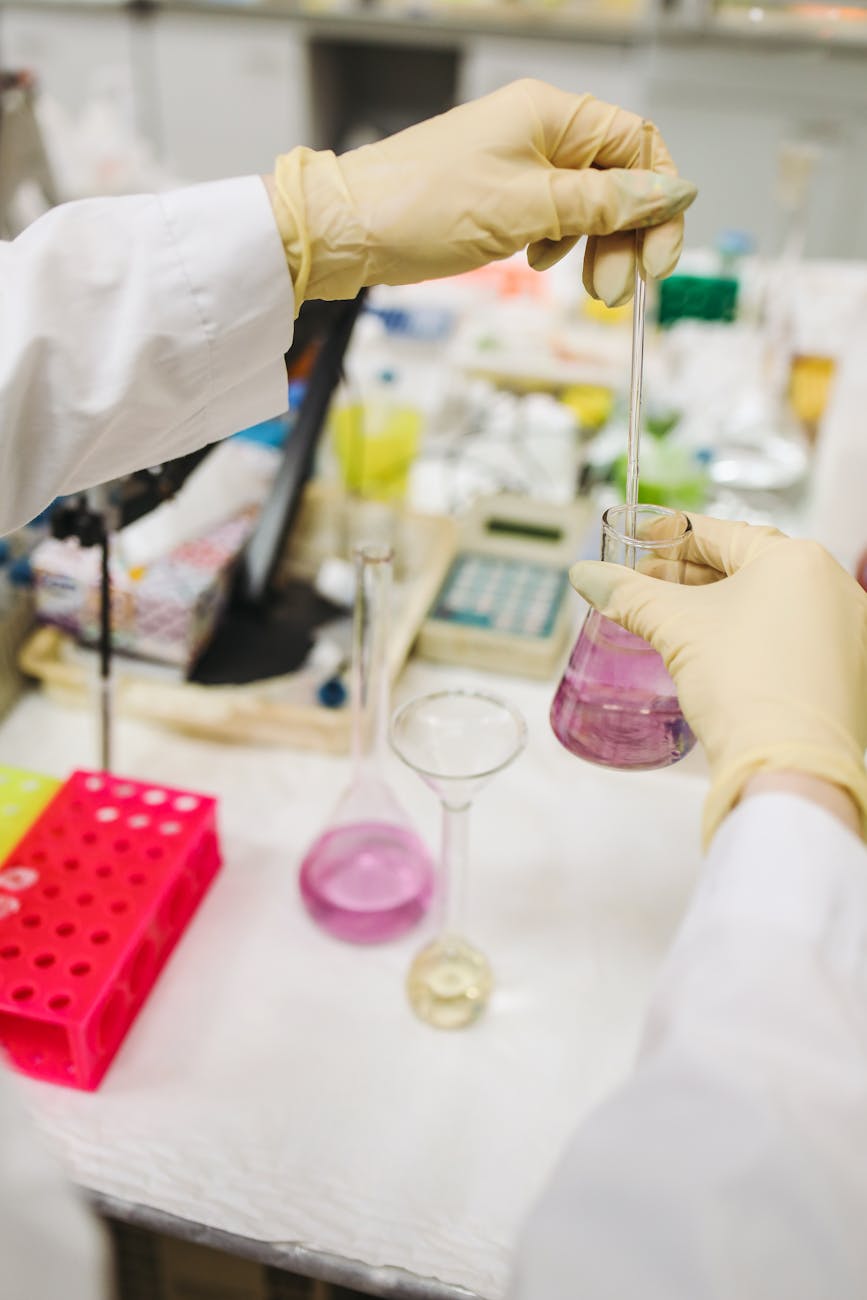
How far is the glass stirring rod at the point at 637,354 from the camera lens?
2.27 ft

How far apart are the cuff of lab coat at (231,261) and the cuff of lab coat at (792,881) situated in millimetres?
478

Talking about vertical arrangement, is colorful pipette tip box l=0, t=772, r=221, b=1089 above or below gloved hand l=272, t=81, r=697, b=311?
below

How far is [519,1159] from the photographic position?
2.56ft

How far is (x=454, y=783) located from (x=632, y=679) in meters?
0.16

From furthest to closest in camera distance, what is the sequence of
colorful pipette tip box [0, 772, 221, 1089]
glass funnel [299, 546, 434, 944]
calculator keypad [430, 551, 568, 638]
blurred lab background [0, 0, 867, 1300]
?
calculator keypad [430, 551, 568, 638] → blurred lab background [0, 0, 867, 1300] → glass funnel [299, 546, 434, 944] → colorful pipette tip box [0, 772, 221, 1089]

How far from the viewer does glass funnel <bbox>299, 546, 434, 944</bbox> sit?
2.97 feet

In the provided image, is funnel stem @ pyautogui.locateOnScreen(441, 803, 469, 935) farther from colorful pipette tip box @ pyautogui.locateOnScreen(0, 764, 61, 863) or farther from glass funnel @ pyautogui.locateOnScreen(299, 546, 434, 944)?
colorful pipette tip box @ pyautogui.locateOnScreen(0, 764, 61, 863)

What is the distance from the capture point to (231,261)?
735mm

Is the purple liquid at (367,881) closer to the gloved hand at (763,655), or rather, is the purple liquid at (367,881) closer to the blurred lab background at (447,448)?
the blurred lab background at (447,448)

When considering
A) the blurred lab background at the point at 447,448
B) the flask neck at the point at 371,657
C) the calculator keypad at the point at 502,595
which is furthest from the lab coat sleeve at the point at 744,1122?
the calculator keypad at the point at 502,595

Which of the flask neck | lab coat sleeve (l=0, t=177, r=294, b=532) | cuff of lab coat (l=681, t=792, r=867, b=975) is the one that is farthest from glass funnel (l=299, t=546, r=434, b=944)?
cuff of lab coat (l=681, t=792, r=867, b=975)

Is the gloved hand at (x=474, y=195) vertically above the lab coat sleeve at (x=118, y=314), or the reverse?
the gloved hand at (x=474, y=195)

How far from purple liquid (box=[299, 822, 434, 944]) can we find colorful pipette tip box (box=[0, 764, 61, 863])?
0.25 m

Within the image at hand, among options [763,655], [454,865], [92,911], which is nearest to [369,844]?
[454,865]
